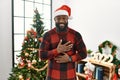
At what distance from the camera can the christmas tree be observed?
2785 mm

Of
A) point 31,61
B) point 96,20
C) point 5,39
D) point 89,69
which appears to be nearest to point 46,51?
point 31,61

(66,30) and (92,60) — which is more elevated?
(66,30)

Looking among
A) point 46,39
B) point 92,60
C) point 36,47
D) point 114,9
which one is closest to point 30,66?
point 36,47

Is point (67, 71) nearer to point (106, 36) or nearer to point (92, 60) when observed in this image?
point (92, 60)

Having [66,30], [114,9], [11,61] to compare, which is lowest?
[11,61]

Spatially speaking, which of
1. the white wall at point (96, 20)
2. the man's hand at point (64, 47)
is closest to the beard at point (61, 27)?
the man's hand at point (64, 47)

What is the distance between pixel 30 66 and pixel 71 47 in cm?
125

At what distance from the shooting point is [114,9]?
2988 millimetres

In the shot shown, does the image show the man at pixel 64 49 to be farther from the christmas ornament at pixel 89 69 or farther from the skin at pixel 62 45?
the christmas ornament at pixel 89 69

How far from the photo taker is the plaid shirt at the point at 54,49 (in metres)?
1.67

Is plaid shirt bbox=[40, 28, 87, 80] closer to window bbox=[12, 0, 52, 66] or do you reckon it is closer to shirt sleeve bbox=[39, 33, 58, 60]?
shirt sleeve bbox=[39, 33, 58, 60]

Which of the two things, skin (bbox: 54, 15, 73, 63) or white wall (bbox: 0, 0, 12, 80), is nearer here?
skin (bbox: 54, 15, 73, 63)

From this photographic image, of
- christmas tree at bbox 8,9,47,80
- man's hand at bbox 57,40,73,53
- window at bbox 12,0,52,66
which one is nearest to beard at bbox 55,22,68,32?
man's hand at bbox 57,40,73,53

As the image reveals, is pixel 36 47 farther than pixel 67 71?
Yes
